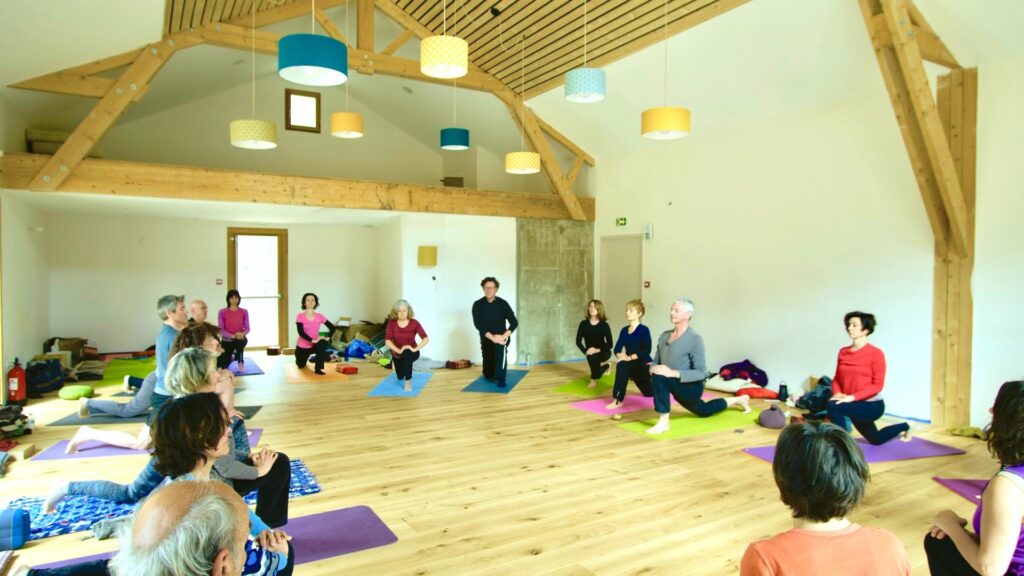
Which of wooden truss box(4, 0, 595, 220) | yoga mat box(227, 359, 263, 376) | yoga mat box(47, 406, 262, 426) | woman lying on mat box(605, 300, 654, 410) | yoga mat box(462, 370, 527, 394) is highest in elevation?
wooden truss box(4, 0, 595, 220)

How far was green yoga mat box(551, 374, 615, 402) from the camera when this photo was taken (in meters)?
7.32

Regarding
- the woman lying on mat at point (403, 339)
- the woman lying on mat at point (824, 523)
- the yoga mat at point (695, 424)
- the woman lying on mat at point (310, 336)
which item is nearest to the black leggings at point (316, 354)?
the woman lying on mat at point (310, 336)

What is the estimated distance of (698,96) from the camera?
294 inches

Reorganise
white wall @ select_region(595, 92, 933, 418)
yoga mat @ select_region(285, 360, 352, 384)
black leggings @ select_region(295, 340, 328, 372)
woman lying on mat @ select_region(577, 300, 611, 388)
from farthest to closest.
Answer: black leggings @ select_region(295, 340, 328, 372), yoga mat @ select_region(285, 360, 352, 384), woman lying on mat @ select_region(577, 300, 611, 388), white wall @ select_region(595, 92, 933, 418)

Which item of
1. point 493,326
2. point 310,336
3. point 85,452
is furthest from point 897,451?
point 310,336

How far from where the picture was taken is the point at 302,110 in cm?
1047

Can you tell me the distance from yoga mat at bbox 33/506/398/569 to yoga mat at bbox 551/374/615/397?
3.96 meters

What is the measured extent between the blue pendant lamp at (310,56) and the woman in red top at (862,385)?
4.23 m

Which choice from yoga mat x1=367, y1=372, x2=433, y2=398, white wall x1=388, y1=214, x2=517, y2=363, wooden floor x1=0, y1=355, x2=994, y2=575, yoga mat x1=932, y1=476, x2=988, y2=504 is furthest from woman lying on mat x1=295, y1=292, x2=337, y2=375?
yoga mat x1=932, y1=476, x2=988, y2=504

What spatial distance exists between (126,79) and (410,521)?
570 cm

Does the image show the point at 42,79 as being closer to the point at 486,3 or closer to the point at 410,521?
the point at 486,3

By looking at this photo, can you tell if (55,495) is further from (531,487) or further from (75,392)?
(75,392)

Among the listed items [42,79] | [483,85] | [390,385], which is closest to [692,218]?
[483,85]

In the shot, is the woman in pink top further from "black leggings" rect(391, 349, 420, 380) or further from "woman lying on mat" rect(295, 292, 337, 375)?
"black leggings" rect(391, 349, 420, 380)
